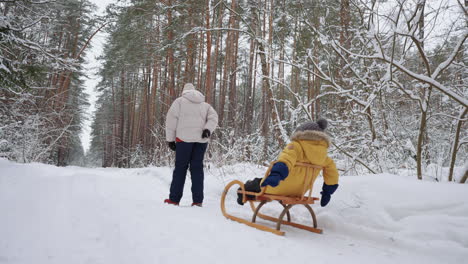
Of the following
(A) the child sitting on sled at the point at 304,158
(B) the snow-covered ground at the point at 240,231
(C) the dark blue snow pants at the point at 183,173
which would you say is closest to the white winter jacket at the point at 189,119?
(C) the dark blue snow pants at the point at 183,173

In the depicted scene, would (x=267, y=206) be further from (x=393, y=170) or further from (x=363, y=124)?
(x=363, y=124)

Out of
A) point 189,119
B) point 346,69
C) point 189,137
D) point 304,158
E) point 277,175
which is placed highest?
point 346,69

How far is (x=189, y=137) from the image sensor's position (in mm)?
4246

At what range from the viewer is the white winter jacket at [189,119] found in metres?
4.26

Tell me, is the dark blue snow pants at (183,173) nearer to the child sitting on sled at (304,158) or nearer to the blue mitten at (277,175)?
the child sitting on sled at (304,158)

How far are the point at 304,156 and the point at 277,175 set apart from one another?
443 millimetres

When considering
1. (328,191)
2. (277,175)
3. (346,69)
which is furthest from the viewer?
(346,69)

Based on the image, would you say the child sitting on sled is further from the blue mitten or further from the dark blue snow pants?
the dark blue snow pants

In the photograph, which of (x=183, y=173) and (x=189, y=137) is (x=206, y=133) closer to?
(x=189, y=137)

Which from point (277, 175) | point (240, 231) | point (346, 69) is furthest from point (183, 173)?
point (346, 69)

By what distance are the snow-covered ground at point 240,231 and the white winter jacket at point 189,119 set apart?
3.82ft

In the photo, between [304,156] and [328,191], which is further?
[328,191]

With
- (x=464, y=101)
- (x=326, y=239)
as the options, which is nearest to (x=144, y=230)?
(x=326, y=239)

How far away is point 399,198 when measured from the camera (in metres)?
3.07
